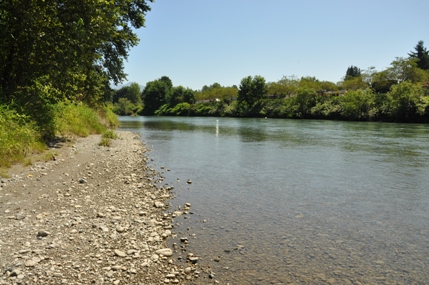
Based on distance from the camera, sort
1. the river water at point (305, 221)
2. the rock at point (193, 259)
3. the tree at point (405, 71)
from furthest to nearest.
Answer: the tree at point (405, 71)
the rock at point (193, 259)
the river water at point (305, 221)

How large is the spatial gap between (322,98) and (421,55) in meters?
65.2

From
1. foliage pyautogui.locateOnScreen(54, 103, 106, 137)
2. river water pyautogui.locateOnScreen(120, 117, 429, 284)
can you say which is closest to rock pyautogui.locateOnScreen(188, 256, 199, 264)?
river water pyautogui.locateOnScreen(120, 117, 429, 284)

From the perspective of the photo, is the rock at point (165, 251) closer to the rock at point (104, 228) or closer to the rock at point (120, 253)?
the rock at point (120, 253)

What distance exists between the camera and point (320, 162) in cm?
1988

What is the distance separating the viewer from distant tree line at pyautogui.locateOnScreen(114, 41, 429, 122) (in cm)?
7600

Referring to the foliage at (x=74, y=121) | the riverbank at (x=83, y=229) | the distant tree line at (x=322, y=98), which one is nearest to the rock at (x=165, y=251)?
the riverbank at (x=83, y=229)

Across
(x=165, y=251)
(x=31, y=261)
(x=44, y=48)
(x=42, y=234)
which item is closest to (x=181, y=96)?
→ (x=44, y=48)

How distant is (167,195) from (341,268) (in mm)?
6517

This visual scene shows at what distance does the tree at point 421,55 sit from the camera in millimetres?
131000

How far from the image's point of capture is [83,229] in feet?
24.9

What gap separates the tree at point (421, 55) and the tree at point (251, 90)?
63405 millimetres

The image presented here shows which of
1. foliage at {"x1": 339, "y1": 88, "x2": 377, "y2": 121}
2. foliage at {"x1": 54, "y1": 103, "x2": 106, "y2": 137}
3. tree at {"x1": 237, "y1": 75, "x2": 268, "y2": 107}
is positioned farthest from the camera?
tree at {"x1": 237, "y1": 75, "x2": 268, "y2": 107}

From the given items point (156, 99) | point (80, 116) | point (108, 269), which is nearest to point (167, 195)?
point (108, 269)

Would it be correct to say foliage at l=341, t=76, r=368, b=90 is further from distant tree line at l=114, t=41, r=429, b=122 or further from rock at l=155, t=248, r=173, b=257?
rock at l=155, t=248, r=173, b=257
